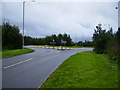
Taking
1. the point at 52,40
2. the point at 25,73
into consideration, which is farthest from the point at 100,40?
the point at 52,40

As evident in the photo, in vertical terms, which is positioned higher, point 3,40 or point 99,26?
point 99,26

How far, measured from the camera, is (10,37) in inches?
1593

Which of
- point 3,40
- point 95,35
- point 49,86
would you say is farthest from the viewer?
point 3,40

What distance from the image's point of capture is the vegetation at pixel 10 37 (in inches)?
1587

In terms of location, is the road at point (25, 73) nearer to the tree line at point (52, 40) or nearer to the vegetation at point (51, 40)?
the tree line at point (52, 40)

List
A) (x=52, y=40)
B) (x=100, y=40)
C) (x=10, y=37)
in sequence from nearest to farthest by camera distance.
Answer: (x=100, y=40)
(x=10, y=37)
(x=52, y=40)

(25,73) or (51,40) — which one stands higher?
(51,40)

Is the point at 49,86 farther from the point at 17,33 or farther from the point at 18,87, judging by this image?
the point at 17,33

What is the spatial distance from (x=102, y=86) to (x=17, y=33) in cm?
3812

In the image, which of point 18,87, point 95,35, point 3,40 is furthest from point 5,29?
point 18,87

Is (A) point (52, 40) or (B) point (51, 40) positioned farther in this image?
(B) point (51, 40)

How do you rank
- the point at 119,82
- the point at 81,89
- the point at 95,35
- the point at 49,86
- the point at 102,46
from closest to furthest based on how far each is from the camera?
1. the point at 81,89
2. the point at 49,86
3. the point at 119,82
4. the point at 102,46
5. the point at 95,35

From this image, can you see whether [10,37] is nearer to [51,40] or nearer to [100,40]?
[100,40]

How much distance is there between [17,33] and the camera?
137ft
